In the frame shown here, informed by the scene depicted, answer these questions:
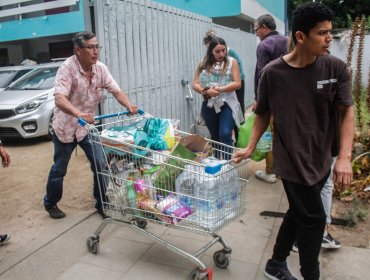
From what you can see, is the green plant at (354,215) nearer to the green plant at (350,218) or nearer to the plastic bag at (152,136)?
the green plant at (350,218)

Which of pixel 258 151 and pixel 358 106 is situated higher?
pixel 358 106

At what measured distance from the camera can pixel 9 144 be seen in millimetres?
8195

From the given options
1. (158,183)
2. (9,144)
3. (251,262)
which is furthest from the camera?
(9,144)

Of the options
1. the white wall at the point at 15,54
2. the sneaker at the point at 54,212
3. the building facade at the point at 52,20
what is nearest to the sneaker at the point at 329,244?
the sneaker at the point at 54,212

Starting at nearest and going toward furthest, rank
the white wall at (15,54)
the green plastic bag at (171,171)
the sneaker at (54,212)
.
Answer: the green plastic bag at (171,171)
the sneaker at (54,212)
the white wall at (15,54)

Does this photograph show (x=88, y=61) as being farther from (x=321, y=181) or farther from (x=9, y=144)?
(x=9, y=144)

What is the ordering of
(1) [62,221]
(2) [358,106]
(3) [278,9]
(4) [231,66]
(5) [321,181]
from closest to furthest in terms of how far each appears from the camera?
(5) [321,181], (1) [62,221], (4) [231,66], (2) [358,106], (3) [278,9]

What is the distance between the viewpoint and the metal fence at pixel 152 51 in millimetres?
4855

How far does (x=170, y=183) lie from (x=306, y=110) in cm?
114

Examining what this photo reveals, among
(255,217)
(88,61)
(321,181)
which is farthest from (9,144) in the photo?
(321,181)

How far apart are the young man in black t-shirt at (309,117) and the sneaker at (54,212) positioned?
2.62 m

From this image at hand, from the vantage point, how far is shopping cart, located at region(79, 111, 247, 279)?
9.57 ft

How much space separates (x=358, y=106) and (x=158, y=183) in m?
3.53

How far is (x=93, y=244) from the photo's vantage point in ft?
11.8
